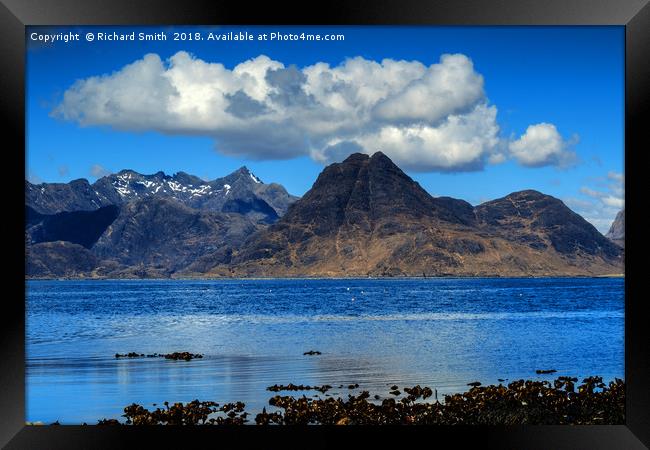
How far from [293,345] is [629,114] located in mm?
33709

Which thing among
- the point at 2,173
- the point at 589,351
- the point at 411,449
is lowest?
the point at 589,351

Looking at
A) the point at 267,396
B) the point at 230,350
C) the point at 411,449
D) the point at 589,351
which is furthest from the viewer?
the point at 589,351

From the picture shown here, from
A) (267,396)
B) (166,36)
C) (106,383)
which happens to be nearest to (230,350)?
(106,383)

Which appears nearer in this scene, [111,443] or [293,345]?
[111,443]

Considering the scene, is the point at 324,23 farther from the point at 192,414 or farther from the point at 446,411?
the point at 192,414

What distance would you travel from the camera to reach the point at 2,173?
35.0ft

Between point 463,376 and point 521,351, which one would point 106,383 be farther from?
point 521,351

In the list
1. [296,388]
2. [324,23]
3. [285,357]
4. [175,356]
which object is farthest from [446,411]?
[175,356]

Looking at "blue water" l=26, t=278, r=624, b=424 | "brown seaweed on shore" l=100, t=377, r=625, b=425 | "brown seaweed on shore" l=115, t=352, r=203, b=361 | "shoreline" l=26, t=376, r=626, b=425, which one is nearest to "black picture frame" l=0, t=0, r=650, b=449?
→ "shoreline" l=26, t=376, r=626, b=425

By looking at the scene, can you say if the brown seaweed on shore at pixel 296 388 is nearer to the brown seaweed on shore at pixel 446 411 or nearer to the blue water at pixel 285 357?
the blue water at pixel 285 357

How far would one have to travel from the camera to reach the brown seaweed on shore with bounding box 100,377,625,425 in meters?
17.0

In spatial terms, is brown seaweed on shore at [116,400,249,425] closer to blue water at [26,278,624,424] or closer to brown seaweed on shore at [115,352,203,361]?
blue water at [26,278,624,424]

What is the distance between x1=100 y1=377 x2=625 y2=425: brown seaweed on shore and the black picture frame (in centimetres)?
594

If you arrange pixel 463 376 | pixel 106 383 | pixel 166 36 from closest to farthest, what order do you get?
pixel 166 36 → pixel 106 383 → pixel 463 376
